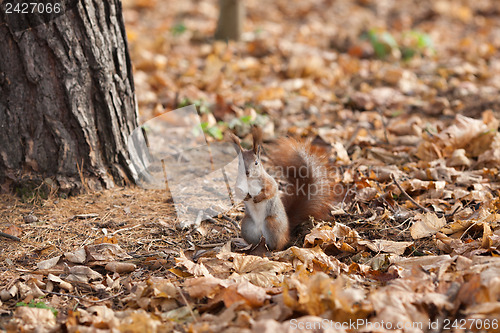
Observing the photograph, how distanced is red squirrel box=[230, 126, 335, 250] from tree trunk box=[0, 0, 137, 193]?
3.34 feet

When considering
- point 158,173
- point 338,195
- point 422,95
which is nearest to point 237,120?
point 158,173

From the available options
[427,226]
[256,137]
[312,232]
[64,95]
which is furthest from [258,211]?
[64,95]

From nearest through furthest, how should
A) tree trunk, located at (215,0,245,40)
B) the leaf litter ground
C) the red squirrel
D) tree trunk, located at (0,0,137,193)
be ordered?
the leaf litter ground → the red squirrel → tree trunk, located at (0,0,137,193) → tree trunk, located at (215,0,245,40)

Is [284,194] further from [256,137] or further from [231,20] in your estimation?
[231,20]

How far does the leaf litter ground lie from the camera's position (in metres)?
1.80

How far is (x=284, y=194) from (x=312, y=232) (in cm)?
51

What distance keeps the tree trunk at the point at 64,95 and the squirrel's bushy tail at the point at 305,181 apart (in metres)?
1.12

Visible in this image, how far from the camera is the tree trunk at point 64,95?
2734mm

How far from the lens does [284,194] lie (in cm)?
298

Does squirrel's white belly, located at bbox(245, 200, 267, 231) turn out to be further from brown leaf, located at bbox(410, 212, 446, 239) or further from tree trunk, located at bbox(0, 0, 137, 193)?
tree trunk, located at bbox(0, 0, 137, 193)

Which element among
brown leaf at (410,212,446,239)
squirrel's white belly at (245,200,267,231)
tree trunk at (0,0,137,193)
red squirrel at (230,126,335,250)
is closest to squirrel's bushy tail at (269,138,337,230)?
red squirrel at (230,126,335,250)

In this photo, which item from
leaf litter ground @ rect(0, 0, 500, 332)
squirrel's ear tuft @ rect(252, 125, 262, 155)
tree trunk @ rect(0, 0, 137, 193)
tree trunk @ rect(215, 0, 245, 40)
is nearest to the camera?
leaf litter ground @ rect(0, 0, 500, 332)

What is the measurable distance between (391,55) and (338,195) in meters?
3.85

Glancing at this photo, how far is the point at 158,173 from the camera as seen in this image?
132 inches
